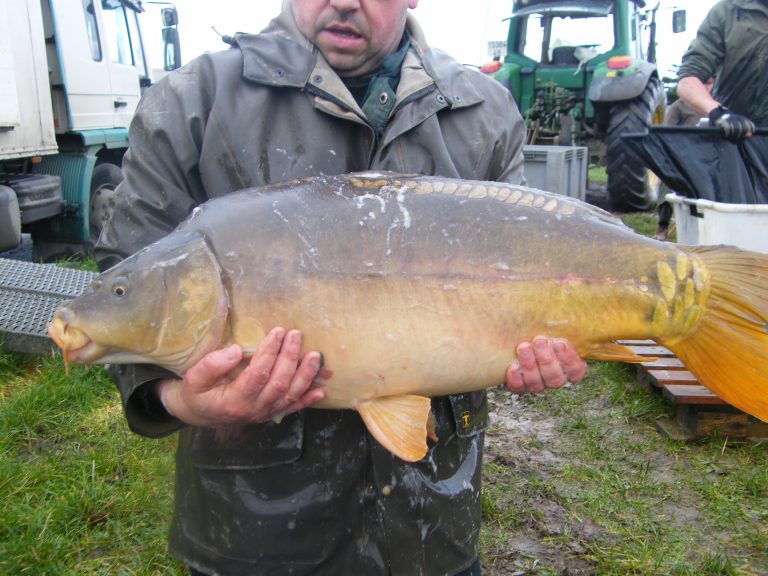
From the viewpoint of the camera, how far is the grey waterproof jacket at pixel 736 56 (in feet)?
13.3

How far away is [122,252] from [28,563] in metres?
1.19

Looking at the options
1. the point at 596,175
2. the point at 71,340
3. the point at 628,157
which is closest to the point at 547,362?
the point at 71,340

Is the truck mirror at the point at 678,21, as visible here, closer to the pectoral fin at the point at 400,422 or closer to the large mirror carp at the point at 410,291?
the large mirror carp at the point at 410,291

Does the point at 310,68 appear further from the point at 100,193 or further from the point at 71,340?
the point at 100,193

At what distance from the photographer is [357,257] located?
1.45 metres

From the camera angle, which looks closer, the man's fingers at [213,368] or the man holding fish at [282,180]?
the man's fingers at [213,368]

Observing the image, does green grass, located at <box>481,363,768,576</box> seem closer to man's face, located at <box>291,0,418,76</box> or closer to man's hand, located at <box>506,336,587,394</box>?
man's hand, located at <box>506,336,587,394</box>

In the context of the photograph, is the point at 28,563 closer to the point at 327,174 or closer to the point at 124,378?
the point at 124,378

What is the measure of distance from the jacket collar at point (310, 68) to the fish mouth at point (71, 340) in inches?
24.7

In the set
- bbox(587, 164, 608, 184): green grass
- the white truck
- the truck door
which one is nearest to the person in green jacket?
the white truck

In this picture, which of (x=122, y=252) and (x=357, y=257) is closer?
(x=357, y=257)

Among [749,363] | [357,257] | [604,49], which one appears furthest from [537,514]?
[604,49]

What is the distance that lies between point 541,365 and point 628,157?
255 inches

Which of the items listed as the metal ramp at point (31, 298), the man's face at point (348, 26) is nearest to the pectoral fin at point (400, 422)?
the man's face at point (348, 26)
